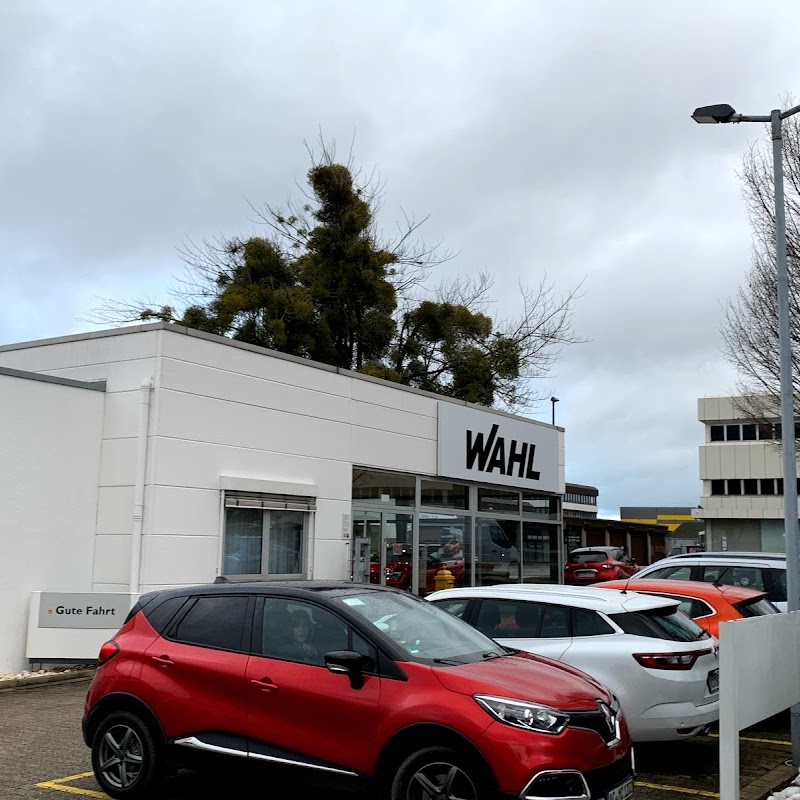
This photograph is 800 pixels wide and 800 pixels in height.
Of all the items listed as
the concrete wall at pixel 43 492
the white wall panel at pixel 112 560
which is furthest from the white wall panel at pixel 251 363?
the white wall panel at pixel 112 560

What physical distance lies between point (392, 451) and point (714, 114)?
9.36m

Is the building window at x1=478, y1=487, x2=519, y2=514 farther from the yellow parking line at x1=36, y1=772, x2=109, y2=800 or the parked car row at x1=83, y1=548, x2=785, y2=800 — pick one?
the yellow parking line at x1=36, y1=772, x2=109, y2=800

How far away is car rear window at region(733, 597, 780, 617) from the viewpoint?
10500 millimetres

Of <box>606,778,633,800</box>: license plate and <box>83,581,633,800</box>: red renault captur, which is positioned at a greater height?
<box>83,581,633,800</box>: red renault captur

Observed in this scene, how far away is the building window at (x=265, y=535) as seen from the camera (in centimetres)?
1449

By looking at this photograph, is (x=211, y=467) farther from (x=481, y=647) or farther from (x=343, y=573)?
(x=481, y=647)

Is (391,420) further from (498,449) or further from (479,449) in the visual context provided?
(498,449)

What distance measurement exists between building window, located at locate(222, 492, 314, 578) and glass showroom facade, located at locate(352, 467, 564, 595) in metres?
1.62

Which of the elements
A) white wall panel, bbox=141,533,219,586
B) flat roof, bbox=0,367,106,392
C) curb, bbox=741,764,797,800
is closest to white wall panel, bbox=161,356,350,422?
flat roof, bbox=0,367,106,392

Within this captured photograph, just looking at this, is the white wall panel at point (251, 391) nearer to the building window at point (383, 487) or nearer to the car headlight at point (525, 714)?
the building window at point (383, 487)

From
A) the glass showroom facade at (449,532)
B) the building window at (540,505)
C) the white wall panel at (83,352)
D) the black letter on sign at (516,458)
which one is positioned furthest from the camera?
the building window at (540,505)

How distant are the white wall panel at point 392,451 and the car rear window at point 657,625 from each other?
360 inches

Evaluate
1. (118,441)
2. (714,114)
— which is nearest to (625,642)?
(714,114)

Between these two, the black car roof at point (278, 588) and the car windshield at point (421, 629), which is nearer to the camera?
the car windshield at point (421, 629)
